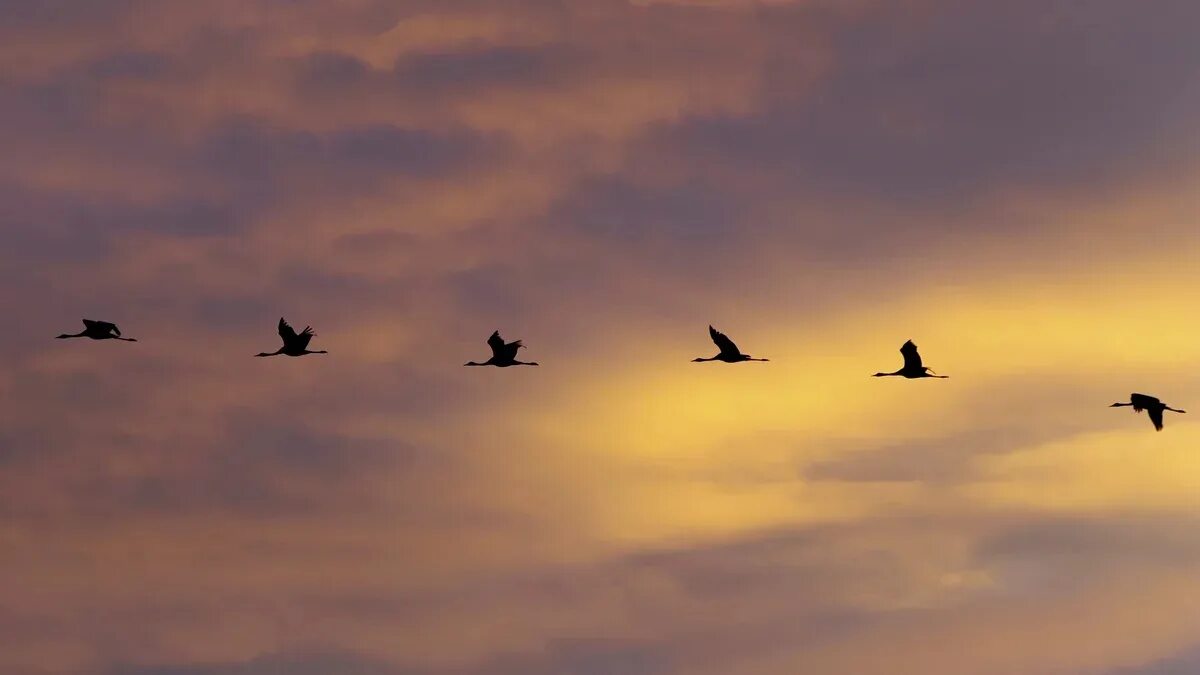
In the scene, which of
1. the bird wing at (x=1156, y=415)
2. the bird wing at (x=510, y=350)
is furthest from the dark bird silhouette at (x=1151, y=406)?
the bird wing at (x=510, y=350)

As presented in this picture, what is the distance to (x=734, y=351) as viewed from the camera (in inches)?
4968

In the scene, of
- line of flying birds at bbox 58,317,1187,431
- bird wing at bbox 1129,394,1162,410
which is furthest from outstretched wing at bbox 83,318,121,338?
bird wing at bbox 1129,394,1162,410

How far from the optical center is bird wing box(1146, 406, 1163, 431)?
112 meters

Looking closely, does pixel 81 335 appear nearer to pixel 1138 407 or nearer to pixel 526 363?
pixel 526 363

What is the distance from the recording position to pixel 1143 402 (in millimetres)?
113438

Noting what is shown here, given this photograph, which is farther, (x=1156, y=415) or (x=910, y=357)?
(x=910, y=357)

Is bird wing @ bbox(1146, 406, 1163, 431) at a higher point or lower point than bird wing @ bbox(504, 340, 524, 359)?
lower

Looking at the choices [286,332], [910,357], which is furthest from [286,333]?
[910,357]

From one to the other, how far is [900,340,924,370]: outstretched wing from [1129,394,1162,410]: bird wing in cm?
1466

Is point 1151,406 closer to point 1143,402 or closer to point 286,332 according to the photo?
point 1143,402

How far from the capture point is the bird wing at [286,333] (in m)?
125

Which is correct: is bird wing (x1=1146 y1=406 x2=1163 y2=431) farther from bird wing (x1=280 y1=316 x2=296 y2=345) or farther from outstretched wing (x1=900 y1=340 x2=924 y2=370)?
bird wing (x1=280 y1=316 x2=296 y2=345)

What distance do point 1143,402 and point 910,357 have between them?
52.1ft

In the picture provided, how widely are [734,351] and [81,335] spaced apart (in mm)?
37992
